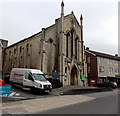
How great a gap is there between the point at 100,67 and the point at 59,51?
19.5 meters

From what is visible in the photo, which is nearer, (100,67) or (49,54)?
(49,54)

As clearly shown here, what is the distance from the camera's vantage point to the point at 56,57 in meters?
27.8

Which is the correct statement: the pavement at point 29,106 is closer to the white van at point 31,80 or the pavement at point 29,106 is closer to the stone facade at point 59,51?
the white van at point 31,80

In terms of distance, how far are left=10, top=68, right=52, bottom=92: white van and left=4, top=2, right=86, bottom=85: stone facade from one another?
577cm

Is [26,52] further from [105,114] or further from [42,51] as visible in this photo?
[105,114]

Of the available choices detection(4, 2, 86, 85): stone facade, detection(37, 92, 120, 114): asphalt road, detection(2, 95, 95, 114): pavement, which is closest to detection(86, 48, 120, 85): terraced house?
detection(4, 2, 86, 85): stone facade

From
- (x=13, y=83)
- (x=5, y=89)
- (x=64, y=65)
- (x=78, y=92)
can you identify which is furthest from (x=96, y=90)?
(x=5, y=89)

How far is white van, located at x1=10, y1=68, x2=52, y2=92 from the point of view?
1662 cm

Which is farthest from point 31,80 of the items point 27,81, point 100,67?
point 100,67

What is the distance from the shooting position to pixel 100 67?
42.5 metres

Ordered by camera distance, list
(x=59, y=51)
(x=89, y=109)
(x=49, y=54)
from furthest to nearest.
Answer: (x=59, y=51), (x=49, y=54), (x=89, y=109)

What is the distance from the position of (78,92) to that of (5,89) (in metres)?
9.57

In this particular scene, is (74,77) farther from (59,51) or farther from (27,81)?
(27,81)

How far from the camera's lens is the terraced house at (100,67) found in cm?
4191
